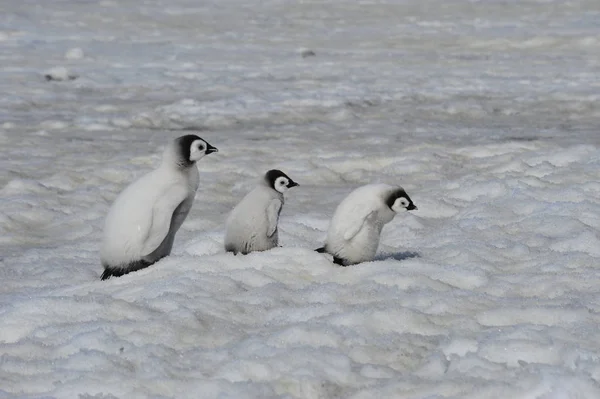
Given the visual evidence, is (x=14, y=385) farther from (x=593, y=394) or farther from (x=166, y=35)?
(x=166, y=35)

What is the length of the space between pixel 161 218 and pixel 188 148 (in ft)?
1.31

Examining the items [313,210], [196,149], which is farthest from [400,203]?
[313,210]

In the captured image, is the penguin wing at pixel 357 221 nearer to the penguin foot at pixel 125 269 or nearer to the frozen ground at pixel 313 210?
the frozen ground at pixel 313 210

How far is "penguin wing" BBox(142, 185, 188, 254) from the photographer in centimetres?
519

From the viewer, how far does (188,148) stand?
5.30 meters

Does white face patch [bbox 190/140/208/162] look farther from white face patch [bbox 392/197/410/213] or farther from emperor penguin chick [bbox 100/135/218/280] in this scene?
white face patch [bbox 392/197/410/213]

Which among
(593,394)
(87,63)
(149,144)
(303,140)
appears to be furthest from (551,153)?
(87,63)

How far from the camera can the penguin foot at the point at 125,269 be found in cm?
525

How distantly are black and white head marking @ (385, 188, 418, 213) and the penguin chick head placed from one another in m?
0.58

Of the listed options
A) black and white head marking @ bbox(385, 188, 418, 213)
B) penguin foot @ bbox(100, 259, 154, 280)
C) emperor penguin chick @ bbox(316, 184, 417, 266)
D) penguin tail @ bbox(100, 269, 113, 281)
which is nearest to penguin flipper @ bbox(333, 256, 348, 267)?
emperor penguin chick @ bbox(316, 184, 417, 266)

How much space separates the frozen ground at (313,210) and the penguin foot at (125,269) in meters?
0.17

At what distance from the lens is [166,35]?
64.2ft

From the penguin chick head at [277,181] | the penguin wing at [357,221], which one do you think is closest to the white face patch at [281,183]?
the penguin chick head at [277,181]

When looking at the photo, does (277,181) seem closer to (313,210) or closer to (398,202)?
(398,202)
